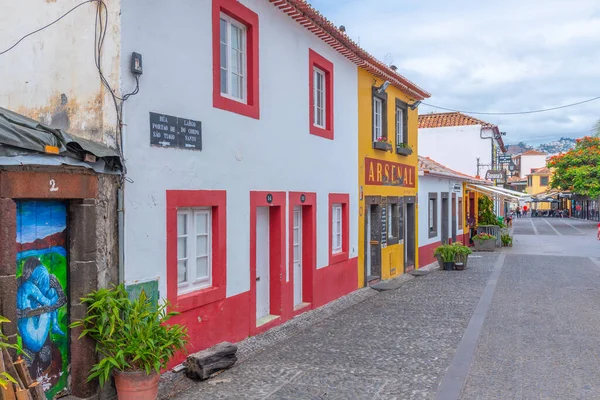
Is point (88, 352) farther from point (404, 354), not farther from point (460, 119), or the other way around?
point (460, 119)

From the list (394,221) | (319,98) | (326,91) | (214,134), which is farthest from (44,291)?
(394,221)

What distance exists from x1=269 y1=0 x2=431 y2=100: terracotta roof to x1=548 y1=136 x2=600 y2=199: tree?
35960mm

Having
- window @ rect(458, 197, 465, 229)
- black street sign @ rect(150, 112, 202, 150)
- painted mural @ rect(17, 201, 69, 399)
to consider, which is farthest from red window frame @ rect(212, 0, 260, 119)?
window @ rect(458, 197, 465, 229)

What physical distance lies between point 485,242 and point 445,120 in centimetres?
1087

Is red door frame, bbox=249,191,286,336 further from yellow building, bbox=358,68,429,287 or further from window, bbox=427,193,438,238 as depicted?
window, bbox=427,193,438,238

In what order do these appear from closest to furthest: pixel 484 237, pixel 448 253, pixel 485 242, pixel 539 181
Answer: pixel 448 253 → pixel 485 242 → pixel 484 237 → pixel 539 181

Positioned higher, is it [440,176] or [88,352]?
[440,176]

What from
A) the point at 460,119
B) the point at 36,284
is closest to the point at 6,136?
the point at 36,284

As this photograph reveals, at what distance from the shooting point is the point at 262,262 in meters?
9.26

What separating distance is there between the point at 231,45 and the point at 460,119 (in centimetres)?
2720

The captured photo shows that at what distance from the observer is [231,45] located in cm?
814

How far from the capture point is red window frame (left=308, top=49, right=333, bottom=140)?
34.3ft

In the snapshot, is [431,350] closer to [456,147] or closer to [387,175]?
[387,175]

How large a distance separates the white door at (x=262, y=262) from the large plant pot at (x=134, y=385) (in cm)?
368
